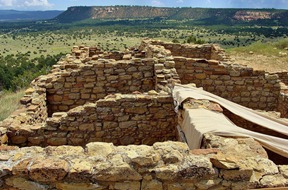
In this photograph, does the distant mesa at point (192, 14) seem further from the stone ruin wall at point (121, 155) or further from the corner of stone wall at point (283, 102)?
the stone ruin wall at point (121, 155)

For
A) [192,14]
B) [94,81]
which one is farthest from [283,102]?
[192,14]

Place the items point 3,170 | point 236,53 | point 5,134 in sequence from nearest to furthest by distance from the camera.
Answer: point 3,170, point 5,134, point 236,53

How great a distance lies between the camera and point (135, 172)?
3385 millimetres

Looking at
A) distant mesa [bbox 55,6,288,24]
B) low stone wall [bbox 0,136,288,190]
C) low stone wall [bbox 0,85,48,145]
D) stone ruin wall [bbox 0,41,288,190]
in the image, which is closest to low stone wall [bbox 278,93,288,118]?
stone ruin wall [bbox 0,41,288,190]

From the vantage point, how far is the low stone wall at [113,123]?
5.97m

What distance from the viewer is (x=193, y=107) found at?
5.59 metres

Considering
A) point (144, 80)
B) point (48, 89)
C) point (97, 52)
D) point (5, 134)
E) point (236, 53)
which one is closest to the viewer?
point (5, 134)

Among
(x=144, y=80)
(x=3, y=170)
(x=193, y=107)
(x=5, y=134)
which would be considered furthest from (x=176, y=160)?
(x=144, y=80)

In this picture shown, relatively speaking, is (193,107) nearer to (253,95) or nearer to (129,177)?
(129,177)

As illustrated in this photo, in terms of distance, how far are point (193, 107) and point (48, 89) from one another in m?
Answer: 4.29

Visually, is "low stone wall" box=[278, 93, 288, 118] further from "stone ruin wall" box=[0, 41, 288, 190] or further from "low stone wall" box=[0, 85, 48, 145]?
"low stone wall" box=[0, 85, 48, 145]

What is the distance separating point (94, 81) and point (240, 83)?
4091 millimetres

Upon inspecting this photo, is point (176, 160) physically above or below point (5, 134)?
above

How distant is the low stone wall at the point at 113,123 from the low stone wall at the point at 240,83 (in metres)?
2.89
